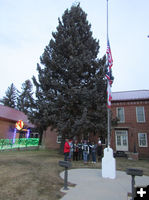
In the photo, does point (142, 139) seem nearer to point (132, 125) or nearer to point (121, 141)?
point (132, 125)

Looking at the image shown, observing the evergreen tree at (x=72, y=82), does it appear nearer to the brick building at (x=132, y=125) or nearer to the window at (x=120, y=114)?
the brick building at (x=132, y=125)

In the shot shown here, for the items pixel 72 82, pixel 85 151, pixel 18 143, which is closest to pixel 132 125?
pixel 72 82

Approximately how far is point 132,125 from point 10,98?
4205cm

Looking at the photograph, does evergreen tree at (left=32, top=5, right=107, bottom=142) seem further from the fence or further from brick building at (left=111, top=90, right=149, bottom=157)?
brick building at (left=111, top=90, right=149, bottom=157)

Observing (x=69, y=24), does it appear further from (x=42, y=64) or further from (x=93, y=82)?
(x=93, y=82)

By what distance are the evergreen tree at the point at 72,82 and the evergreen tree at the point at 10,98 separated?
38283 mm

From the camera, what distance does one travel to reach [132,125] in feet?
69.5

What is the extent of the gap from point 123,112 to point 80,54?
37.5ft

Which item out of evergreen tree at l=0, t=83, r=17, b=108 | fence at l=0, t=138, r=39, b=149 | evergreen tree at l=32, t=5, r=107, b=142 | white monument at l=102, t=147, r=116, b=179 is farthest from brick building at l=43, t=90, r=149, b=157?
evergreen tree at l=0, t=83, r=17, b=108

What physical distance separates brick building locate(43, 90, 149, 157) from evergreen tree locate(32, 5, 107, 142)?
7.77 metres

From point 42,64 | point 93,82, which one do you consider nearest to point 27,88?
point 42,64

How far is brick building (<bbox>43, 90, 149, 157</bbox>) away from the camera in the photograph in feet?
67.4

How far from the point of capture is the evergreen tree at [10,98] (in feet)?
164

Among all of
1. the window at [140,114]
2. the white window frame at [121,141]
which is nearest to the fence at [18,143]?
the white window frame at [121,141]
